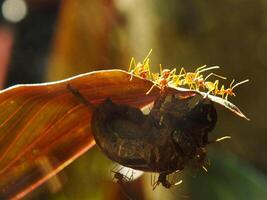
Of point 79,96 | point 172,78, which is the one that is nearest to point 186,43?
point 172,78

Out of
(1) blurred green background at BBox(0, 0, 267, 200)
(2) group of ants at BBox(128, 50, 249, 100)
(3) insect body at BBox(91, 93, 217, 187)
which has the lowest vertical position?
(1) blurred green background at BBox(0, 0, 267, 200)

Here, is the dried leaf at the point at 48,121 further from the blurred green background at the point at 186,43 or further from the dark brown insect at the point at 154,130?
the blurred green background at the point at 186,43

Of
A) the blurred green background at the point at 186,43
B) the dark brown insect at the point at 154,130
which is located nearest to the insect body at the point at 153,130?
the dark brown insect at the point at 154,130

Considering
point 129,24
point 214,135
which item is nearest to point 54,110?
point 214,135

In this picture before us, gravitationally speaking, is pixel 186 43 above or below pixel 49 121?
below

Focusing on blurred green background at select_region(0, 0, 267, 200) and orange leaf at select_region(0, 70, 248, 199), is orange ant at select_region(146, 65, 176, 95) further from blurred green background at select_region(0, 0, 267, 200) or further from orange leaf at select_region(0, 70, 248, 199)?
blurred green background at select_region(0, 0, 267, 200)

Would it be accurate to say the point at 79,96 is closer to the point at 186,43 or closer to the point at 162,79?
the point at 162,79

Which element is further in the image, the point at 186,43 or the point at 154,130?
the point at 186,43

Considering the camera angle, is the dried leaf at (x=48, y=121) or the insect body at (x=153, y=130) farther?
the insect body at (x=153, y=130)

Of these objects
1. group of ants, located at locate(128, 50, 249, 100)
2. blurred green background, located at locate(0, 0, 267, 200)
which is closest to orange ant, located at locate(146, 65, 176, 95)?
group of ants, located at locate(128, 50, 249, 100)
